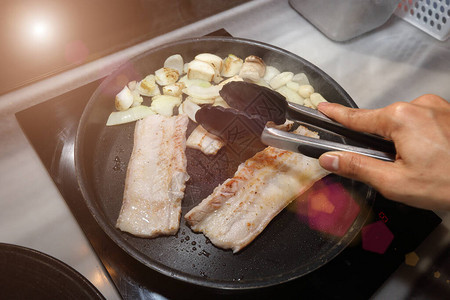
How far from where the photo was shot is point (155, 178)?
5.09 ft

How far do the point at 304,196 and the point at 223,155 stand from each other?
1.55ft

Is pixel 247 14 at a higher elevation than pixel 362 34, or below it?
higher

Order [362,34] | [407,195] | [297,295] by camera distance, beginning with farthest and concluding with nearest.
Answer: [362,34] → [297,295] → [407,195]

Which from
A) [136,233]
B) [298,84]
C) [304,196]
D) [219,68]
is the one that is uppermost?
[219,68]

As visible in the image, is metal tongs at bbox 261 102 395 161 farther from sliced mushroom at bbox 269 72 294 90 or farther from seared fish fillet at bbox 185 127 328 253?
sliced mushroom at bbox 269 72 294 90

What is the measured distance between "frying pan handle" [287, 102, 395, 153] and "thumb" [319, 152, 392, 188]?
0.21 metres

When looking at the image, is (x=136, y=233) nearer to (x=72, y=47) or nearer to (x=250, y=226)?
(x=250, y=226)

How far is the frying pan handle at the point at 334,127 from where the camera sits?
4.18 ft

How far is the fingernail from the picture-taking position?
3.75 feet

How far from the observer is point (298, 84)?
1.91 m

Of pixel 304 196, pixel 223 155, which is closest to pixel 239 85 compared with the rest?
pixel 223 155

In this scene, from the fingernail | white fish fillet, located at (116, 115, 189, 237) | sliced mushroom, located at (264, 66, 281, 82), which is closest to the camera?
the fingernail

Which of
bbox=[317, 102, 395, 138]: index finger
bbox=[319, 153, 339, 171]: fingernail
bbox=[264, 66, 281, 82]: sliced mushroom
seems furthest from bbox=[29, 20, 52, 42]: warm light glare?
bbox=[319, 153, 339, 171]: fingernail

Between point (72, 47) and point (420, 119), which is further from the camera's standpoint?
point (72, 47)
